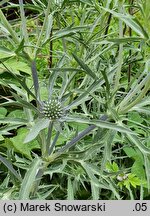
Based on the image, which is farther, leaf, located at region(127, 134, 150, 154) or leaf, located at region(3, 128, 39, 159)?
leaf, located at region(3, 128, 39, 159)

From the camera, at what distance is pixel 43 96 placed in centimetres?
193

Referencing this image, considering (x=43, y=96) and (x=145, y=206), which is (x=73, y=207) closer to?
(x=145, y=206)

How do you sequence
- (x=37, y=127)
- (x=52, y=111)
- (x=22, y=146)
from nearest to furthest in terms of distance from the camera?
(x=37, y=127) < (x=52, y=111) < (x=22, y=146)

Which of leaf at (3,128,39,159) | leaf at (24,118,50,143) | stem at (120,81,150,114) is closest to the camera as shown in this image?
leaf at (24,118,50,143)

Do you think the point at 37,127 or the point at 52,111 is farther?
the point at 52,111

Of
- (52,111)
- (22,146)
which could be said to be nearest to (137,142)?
(52,111)

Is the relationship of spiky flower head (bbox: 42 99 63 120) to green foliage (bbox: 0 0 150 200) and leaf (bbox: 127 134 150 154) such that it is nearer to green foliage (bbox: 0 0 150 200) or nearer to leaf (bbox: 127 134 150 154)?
green foliage (bbox: 0 0 150 200)

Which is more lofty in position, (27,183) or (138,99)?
(138,99)

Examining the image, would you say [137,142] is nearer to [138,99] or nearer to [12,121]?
[138,99]

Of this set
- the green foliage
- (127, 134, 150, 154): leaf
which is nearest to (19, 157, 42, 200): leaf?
the green foliage

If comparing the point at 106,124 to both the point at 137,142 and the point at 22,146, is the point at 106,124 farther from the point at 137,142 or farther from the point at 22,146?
the point at 22,146

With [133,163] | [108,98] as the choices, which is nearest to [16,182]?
[108,98]

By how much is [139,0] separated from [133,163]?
88 centimetres

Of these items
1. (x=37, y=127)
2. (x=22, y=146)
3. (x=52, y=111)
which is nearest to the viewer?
(x=37, y=127)
